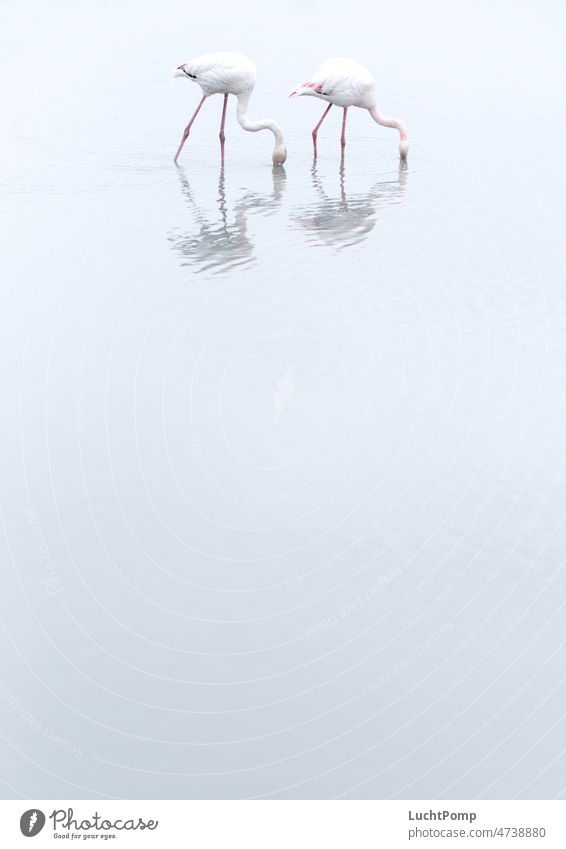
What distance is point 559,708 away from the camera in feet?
36.7

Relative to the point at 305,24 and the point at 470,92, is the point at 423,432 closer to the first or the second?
the point at 470,92

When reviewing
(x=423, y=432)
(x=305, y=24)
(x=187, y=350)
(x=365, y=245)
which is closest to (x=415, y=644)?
(x=423, y=432)

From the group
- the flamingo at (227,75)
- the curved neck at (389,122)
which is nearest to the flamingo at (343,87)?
the curved neck at (389,122)

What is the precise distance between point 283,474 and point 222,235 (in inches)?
284

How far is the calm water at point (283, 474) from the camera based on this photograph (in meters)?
11.0

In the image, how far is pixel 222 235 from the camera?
20516 mm

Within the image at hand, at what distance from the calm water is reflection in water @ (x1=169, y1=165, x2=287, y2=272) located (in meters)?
0.07

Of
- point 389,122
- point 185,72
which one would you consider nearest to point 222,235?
point 185,72

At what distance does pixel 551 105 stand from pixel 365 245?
1037 cm

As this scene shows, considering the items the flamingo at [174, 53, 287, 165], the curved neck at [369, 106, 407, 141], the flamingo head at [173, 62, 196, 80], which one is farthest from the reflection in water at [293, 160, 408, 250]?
the flamingo head at [173, 62, 196, 80]

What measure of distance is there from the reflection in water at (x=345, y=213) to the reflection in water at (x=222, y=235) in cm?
65

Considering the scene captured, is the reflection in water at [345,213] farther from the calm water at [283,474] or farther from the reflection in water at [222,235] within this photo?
the reflection in water at [222,235]

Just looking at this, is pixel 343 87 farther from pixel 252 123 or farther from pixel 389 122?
pixel 252 123

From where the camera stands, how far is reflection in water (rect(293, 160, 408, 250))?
20391 millimetres
